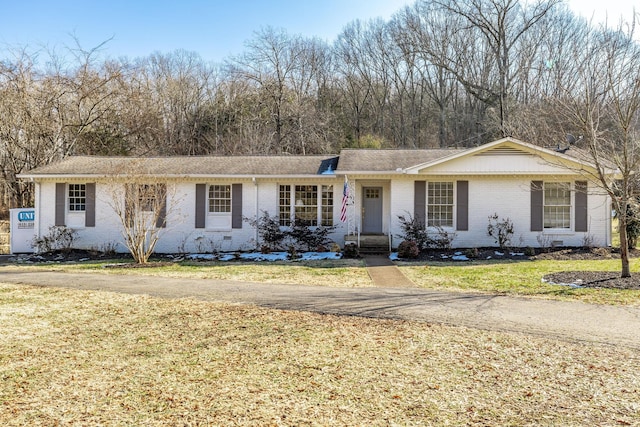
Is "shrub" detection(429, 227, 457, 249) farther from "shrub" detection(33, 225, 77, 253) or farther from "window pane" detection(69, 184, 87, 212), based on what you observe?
"shrub" detection(33, 225, 77, 253)

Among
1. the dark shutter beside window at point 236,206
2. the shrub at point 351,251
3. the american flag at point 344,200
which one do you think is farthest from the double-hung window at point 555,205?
the dark shutter beside window at point 236,206

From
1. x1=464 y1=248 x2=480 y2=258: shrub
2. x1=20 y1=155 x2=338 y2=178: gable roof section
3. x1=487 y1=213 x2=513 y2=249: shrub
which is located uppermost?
x1=20 y1=155 x2=338 y2=178: gable roof section

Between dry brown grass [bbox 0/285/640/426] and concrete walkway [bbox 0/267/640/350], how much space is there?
563 millimetres

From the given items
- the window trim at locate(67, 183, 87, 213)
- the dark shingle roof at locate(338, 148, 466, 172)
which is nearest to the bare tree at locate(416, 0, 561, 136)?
the dark shingle roof at locate(338, 148, 466, 172)

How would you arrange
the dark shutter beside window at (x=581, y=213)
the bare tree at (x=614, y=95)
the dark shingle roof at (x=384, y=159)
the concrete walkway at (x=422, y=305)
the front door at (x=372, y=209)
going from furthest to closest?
the front door at (x=372, y=209), the dark shingle roof at (x=384, y=159), the dark shutter beside window at (x=581, y=213), the bare tree at (x=614, y=95), the concrete walkway at (x=422, y=305)

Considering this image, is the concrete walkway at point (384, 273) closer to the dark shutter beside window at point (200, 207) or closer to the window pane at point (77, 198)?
the dark shutter beside window at point (200, 207)

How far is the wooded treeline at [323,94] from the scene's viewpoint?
27359 millimetres

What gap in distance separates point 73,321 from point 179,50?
35278mm

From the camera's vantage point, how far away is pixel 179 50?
37500 mm

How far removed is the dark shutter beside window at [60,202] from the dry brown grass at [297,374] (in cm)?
1123

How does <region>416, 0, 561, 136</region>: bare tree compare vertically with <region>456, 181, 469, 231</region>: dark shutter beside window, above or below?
above

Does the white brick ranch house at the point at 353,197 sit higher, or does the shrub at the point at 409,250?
the white brick ranch house at the point at 353,197

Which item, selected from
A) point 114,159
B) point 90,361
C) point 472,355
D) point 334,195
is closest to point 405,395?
point 472,355

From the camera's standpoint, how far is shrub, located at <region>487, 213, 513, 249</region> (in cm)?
1569
